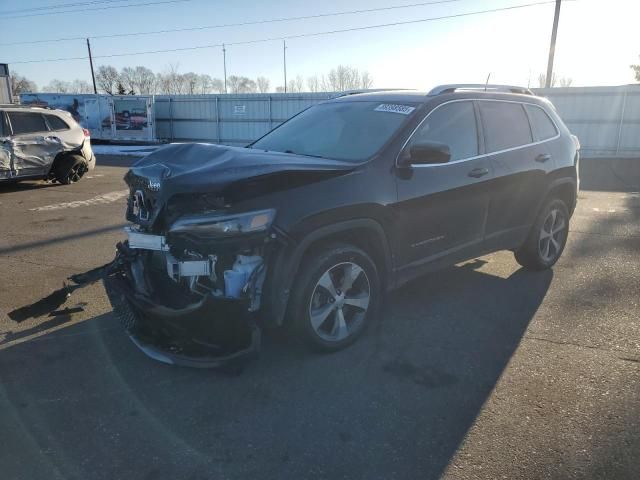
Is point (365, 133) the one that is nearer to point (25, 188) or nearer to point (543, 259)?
point (543, 259)

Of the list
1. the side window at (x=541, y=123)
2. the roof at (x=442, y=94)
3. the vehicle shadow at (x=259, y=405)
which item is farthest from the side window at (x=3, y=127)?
the side window at (x=541, y=123)

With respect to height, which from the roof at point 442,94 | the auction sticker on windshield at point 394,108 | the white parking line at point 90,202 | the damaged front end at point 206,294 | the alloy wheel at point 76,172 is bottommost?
the white parking line at point 90,202

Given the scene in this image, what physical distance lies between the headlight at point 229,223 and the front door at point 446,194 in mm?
1181

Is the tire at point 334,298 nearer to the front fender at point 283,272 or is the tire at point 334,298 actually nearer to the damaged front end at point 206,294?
the front fender at point 283,272

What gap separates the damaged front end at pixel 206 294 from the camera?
3.06m

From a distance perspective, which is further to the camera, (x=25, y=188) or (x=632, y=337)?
(x=25, y=188)

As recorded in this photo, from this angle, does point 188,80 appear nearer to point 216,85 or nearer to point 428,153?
point 216,85

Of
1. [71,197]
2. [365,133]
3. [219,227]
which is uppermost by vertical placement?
[365,133]

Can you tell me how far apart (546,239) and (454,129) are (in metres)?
2.07

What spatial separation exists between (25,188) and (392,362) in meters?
11.1

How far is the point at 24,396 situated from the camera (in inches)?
123

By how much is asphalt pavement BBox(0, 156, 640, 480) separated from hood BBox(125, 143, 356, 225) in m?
1.26

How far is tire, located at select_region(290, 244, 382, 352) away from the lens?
336 cm

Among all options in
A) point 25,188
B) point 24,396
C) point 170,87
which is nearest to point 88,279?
point 24,396
